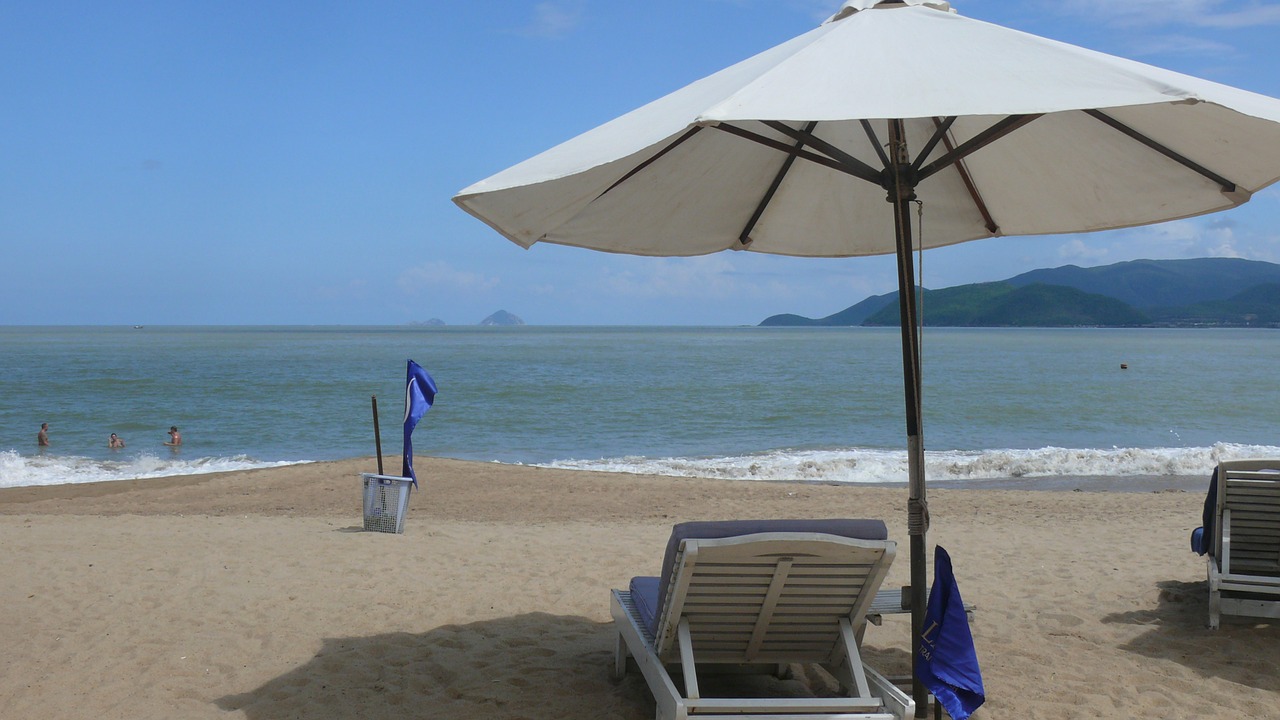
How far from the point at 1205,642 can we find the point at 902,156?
10.2ft

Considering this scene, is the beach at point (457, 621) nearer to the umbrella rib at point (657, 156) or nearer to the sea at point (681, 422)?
the umbrella rib at point (657, 156)

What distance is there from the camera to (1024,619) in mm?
5133

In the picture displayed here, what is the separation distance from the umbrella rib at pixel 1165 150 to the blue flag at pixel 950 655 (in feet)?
6.62

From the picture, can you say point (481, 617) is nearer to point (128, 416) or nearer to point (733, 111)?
point (733, 111)

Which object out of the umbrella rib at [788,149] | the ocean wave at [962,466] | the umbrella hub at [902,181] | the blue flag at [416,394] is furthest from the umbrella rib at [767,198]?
the ocean wave at [962,466]

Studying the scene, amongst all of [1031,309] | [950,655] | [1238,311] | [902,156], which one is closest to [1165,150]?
Answer: [902,156]

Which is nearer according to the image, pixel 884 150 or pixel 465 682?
pixel 465 682

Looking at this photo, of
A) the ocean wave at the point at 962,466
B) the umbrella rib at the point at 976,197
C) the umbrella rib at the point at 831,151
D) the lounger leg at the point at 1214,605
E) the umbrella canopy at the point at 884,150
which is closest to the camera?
the umbrella canopy at the point at 884,150

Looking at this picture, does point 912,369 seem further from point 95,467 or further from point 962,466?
point 95,467

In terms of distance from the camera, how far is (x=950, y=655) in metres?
3.28

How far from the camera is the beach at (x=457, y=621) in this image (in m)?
3.95

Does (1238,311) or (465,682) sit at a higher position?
(1238,311)

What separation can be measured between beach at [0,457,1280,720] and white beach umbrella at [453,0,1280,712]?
1.40 metres

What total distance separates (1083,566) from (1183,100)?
4990 mm
